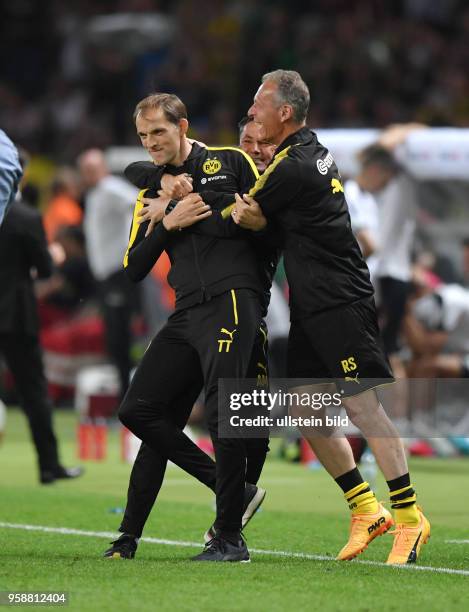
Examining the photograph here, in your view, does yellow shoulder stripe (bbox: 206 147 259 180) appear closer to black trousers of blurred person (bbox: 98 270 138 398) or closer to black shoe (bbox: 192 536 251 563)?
black shoe (bbox: 192 536 251 563)

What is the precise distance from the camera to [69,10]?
93.1 ft

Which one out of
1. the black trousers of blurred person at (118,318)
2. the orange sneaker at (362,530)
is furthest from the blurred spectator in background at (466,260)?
the orange sneaker at (362,530)

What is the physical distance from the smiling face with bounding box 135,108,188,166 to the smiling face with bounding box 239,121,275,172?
466mm

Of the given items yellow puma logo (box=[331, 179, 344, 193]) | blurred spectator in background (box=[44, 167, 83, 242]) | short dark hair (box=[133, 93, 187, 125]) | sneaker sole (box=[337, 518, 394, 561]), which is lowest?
sneaker sole (box=[337, 518, 394, 561])

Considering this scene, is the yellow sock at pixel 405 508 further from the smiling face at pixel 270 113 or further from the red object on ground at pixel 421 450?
the red object on ground at pixel 421 450

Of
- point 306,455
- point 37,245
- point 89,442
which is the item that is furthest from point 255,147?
point 89,442

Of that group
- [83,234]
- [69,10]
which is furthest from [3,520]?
[69,10]

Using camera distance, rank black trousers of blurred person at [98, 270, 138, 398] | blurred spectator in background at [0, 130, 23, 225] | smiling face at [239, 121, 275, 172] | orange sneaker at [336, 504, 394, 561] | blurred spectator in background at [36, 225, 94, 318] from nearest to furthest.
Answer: blurred spectator in background at [0, 130, 23, 225], orange sneaker at [336, 504, 394, 561], smiling face at [239, 121, 275, 172], black trousers of blurred person at [98, 270, 138, 398], blurred spectator in background at [36, 225, 94, 318]

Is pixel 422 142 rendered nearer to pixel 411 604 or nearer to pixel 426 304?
pixel 426 304

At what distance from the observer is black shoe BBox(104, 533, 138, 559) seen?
7.63m

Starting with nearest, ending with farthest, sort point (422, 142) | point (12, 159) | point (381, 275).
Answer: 1. point (12, 159)
2. point (381, 275)
3. point (422, 142)

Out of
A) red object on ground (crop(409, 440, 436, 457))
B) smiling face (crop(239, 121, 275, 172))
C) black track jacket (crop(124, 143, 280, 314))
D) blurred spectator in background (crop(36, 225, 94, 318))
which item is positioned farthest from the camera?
blurred spectator in background (crop(36, 225, 94, 318))

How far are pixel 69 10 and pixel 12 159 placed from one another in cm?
2167

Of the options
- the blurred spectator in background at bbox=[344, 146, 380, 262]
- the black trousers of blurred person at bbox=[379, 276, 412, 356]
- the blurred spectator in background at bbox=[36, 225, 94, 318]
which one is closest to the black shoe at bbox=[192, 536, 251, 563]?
the blurred spectator in background at bbox=[344, 146, 380, 262]
